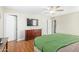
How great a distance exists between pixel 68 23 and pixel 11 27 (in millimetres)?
855

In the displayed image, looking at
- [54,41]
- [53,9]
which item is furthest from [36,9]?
[54,41]

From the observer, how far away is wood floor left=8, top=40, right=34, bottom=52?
1316mm

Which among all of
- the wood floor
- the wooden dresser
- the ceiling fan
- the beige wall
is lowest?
the wood floor

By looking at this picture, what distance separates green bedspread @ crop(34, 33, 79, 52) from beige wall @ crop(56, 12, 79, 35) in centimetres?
7

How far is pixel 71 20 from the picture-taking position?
1387 mm

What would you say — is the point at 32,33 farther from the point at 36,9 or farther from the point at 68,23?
the point at 68,23

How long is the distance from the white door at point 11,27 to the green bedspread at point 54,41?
362 mm

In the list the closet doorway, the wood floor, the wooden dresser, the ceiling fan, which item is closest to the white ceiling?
the ceiling fan

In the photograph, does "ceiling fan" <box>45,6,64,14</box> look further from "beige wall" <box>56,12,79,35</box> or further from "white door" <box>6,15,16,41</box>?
"white door" <box>6,15,16,41</box>

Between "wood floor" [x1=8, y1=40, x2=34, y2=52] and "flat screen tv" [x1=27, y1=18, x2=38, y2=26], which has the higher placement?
"flat screen tv" [x1=27, y1=18, x2=38, y2=26]

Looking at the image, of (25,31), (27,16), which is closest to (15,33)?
(25,31)

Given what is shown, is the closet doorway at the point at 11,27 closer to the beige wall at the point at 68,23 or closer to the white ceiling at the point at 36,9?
the white ceiling at the point at 36,9
